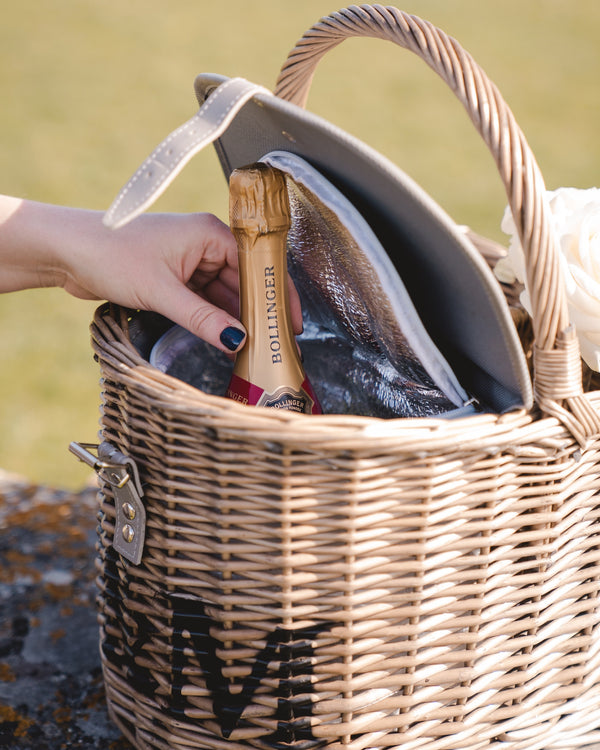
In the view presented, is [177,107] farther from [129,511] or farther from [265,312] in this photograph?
[129,511]

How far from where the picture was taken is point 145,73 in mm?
5164

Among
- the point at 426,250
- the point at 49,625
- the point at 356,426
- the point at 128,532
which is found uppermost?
the point at 426,250

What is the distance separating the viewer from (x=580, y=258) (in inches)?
31.8

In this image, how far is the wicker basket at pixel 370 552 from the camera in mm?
619

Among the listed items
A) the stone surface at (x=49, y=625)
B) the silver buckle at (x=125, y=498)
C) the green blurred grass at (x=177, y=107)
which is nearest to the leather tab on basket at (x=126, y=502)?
the silver buckle at (x=125, y=498)

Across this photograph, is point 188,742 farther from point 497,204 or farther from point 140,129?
point 140,129

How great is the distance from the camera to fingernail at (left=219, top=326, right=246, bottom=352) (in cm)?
78

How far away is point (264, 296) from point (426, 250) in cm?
20

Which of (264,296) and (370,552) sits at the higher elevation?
(264,296)

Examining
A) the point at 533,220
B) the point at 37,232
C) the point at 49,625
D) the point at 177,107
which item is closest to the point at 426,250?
the point at 533,220

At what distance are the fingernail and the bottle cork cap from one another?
10cm

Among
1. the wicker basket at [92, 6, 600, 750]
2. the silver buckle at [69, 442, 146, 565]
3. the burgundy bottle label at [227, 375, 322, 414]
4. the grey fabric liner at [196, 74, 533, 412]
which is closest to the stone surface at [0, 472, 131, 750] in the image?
the wicker basket at [92, 6, 600, 750]

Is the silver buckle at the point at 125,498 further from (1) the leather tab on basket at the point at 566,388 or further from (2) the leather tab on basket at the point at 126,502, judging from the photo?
(1) the leather tab on basket at the point at 566,388

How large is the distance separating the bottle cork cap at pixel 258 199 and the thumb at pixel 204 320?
91 mm
